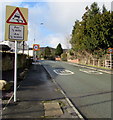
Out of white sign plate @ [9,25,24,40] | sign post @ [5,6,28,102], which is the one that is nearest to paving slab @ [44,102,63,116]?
sign post @ [5,6,28,102]

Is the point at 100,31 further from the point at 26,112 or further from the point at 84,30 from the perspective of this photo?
the point at 26,112

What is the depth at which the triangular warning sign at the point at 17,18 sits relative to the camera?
5.11 meters

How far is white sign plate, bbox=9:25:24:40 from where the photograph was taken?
5.13 m

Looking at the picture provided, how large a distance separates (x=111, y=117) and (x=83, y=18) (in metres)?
31.1

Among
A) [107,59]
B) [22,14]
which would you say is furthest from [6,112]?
[107,59]

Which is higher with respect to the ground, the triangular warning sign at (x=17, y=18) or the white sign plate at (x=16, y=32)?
the triangular warning sign at (x=17, y=18)

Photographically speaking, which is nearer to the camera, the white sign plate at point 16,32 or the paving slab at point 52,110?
the paving slab at point 52,110

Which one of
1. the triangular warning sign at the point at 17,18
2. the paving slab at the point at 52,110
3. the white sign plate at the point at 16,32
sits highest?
the triangular warning sign at the point at 17,18

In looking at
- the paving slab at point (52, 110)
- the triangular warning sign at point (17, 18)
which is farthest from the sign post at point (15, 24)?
the paving slab at point (52, 110)

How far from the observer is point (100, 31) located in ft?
75.3

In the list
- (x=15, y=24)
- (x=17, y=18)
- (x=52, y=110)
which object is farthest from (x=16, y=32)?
(x=52, y=110)

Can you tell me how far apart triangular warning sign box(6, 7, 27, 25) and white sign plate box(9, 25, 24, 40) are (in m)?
0.18

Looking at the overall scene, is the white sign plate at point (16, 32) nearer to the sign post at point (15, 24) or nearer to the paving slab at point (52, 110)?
the sign post at point (15, 24)

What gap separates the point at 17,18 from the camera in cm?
520
